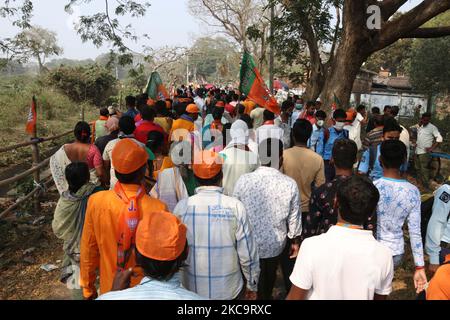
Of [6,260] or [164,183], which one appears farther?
[6,260]

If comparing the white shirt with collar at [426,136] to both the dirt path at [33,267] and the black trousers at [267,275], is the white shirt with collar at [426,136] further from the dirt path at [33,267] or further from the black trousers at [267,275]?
the black trousers at [267,275]

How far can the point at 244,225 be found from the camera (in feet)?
7.94

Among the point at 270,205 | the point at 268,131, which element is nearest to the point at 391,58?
the point at 268,131

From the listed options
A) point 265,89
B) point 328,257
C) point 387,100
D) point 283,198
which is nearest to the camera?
point 328,257

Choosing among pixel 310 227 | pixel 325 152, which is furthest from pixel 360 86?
pixel 310 227

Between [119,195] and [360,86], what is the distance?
23.9 meters

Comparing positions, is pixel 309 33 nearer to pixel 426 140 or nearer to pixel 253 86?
pixel 426 140

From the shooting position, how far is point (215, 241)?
2.39 m

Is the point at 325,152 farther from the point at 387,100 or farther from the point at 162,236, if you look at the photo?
the point at 387,100

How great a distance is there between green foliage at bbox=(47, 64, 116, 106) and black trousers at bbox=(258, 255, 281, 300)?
74.5 feet

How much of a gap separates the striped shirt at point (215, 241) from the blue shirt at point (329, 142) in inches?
144

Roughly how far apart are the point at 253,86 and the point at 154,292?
4533mm

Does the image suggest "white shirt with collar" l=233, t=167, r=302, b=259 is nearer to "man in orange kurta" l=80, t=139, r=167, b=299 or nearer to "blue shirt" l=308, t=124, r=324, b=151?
"man in orange kurta" l=80, t=139, r=167, b=299

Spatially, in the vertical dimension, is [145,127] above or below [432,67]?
below
